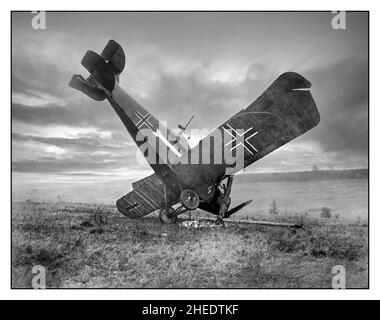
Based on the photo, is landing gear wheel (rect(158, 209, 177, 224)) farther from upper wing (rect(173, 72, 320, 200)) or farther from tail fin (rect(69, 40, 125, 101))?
tail fin (rect(69, 40, 125, 101))

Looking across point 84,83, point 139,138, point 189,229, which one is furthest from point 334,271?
point 84,83

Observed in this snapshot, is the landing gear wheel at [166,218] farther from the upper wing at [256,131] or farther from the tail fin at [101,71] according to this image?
the tail fin at [101,71]

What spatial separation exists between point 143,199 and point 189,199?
1198 millimetres

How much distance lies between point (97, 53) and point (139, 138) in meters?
2.05

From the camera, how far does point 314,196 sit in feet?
22.3

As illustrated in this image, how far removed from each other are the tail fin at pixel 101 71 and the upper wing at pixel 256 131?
7.60ft

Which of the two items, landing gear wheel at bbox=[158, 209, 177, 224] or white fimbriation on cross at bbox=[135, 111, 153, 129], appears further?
landing gear wheel at bbox=[158, 209, 177, 224]

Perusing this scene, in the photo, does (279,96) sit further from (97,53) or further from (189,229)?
(97,53)

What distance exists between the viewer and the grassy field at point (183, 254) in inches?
241

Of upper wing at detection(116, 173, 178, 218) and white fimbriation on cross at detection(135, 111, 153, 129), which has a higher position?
white fimbriation on cross at detection(135, 111, 153, 129)

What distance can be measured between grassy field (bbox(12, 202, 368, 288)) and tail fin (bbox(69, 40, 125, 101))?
109 inches

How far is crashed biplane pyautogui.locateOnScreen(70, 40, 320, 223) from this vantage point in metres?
6.42

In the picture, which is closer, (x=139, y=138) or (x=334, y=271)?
(x=334, y=271)

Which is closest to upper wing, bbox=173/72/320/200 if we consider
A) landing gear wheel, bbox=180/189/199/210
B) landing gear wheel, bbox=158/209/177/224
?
landing gear wheel, bbox=180/189/199/210
